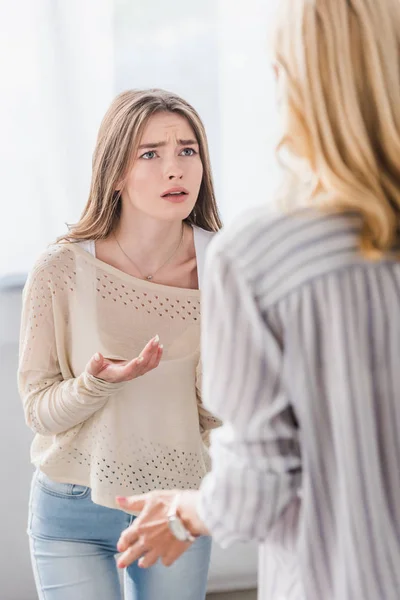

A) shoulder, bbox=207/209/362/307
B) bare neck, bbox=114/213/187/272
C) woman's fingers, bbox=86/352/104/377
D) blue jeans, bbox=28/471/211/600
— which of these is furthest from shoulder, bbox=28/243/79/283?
shoulder, bbox=207/209/362/307

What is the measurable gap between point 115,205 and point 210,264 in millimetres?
826

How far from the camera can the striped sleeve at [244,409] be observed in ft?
2.85

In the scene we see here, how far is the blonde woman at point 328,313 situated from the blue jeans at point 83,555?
760mm

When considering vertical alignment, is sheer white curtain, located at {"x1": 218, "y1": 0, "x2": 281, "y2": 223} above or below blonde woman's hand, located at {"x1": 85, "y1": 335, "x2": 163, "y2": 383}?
above

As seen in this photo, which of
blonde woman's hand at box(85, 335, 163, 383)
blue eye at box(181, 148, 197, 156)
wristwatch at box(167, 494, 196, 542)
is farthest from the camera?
A: blue eye at box(181, 148, 197, 156)

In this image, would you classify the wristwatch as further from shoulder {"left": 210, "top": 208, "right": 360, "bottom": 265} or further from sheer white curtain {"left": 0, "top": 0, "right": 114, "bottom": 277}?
sheer white curtain {"left": 0, "top": 0, "right": 114, "bottom": 277}

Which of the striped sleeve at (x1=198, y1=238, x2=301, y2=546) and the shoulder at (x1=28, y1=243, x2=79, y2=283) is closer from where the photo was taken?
the striped sleeve at (x1=198, y1=238, x2=301, y2=546)

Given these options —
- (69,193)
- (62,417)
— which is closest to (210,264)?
(62,417)

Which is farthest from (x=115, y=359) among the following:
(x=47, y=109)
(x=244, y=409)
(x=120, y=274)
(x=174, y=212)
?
(x=47, y=109)

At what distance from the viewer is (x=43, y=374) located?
1.61 m

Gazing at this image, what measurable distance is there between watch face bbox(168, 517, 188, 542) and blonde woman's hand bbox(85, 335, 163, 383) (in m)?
0.42

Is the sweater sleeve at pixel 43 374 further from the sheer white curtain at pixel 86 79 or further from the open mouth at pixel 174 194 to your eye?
the sheer white curtain at pixel 86 79

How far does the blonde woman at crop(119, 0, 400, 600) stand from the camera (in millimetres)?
844

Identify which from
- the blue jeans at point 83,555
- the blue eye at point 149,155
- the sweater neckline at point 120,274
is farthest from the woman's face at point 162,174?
the blue jeans at point 83,555
